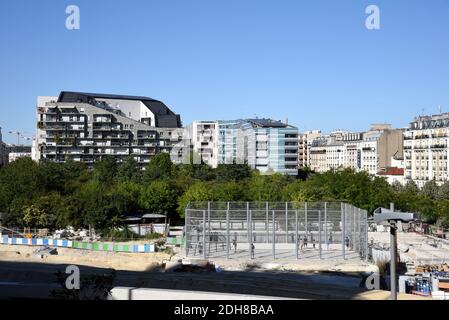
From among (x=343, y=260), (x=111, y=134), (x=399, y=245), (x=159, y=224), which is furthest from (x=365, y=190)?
(x=111, y=134)

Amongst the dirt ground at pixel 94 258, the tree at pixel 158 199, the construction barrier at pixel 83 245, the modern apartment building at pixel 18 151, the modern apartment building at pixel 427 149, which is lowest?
the dirt ground at pixel 94 258

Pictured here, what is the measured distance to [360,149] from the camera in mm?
78250

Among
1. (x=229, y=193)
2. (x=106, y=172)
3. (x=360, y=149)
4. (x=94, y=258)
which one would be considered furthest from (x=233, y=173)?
(x=94, y=258)

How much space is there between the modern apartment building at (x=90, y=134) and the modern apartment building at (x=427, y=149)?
25382 millimetres

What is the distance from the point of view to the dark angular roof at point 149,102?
222 feet

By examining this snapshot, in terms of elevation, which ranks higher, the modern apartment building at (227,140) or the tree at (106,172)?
the modern apartment building at (227,140)

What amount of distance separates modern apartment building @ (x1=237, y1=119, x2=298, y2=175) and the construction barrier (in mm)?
36366

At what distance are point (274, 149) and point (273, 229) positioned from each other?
1566 inches

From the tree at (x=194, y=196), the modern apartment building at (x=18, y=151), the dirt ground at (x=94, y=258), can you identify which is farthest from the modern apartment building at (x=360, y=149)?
the modern apartment building at (x=18, y=151)

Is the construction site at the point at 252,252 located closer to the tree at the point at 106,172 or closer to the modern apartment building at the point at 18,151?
the tree at the point at 106,172

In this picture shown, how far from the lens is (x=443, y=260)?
23.9 m

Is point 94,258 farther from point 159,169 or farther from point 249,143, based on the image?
point 249,143

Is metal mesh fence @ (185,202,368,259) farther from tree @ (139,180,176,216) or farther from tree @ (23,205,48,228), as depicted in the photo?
tree @ (139,180,176,216)

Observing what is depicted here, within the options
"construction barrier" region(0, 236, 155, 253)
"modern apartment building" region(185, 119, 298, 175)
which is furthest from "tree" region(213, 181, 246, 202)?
"modern apartment building" region(185, 119, 298, 175)
